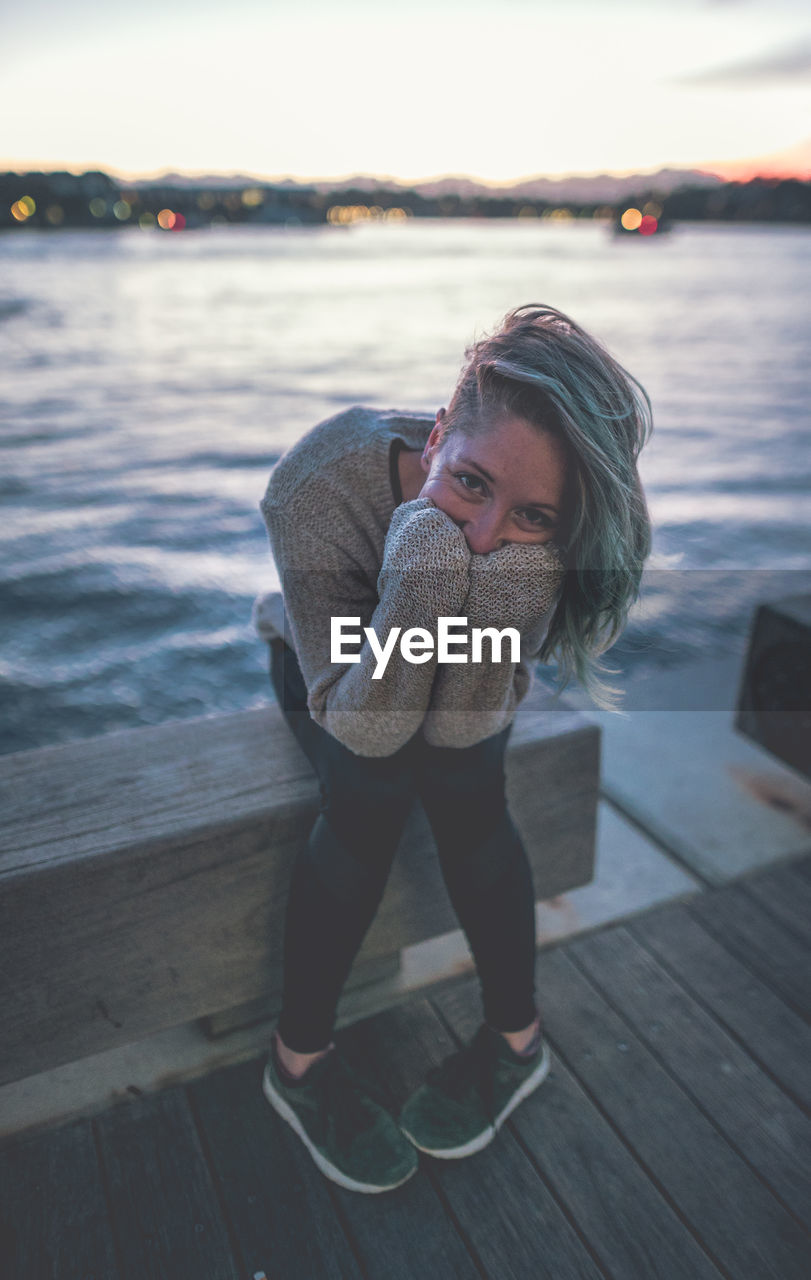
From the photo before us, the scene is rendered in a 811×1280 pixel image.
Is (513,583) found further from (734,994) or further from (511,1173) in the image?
(734,994)

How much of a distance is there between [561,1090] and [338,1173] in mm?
452

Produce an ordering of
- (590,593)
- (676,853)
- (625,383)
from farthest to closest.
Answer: (676,853) → (590,593) → (625,383)

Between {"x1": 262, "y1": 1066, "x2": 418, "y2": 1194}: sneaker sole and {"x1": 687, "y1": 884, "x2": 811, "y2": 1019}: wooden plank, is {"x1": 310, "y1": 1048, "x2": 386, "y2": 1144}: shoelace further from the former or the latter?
{"x1": 687, "y1": 884, "x2": 811, "y2": 1019}: wooden plank

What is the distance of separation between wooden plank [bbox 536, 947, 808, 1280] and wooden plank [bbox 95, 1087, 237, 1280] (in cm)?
70

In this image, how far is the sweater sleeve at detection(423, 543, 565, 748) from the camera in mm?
1270

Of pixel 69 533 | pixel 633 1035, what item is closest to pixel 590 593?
pixel 633 1035

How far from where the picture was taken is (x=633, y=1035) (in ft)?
5.66

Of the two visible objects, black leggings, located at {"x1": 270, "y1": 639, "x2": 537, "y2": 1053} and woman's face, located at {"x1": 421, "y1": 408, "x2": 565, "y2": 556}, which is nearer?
woman's face, located at {"x1": 421, "y1": 408, "x2": 565, "y2": 556}

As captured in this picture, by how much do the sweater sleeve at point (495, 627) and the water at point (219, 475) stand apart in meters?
0.31

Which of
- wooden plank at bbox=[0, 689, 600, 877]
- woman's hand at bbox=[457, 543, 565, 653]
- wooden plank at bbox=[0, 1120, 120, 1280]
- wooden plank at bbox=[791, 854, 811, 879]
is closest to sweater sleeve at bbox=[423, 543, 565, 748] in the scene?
woman's hand at bbox=[457, 543, 565, 653]

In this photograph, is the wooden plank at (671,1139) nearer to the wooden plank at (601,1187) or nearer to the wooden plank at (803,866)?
the wooden plank at (601,1187)

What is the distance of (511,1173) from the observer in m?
1.46

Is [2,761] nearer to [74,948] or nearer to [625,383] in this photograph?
[74,948]

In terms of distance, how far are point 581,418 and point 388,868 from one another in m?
0.79
